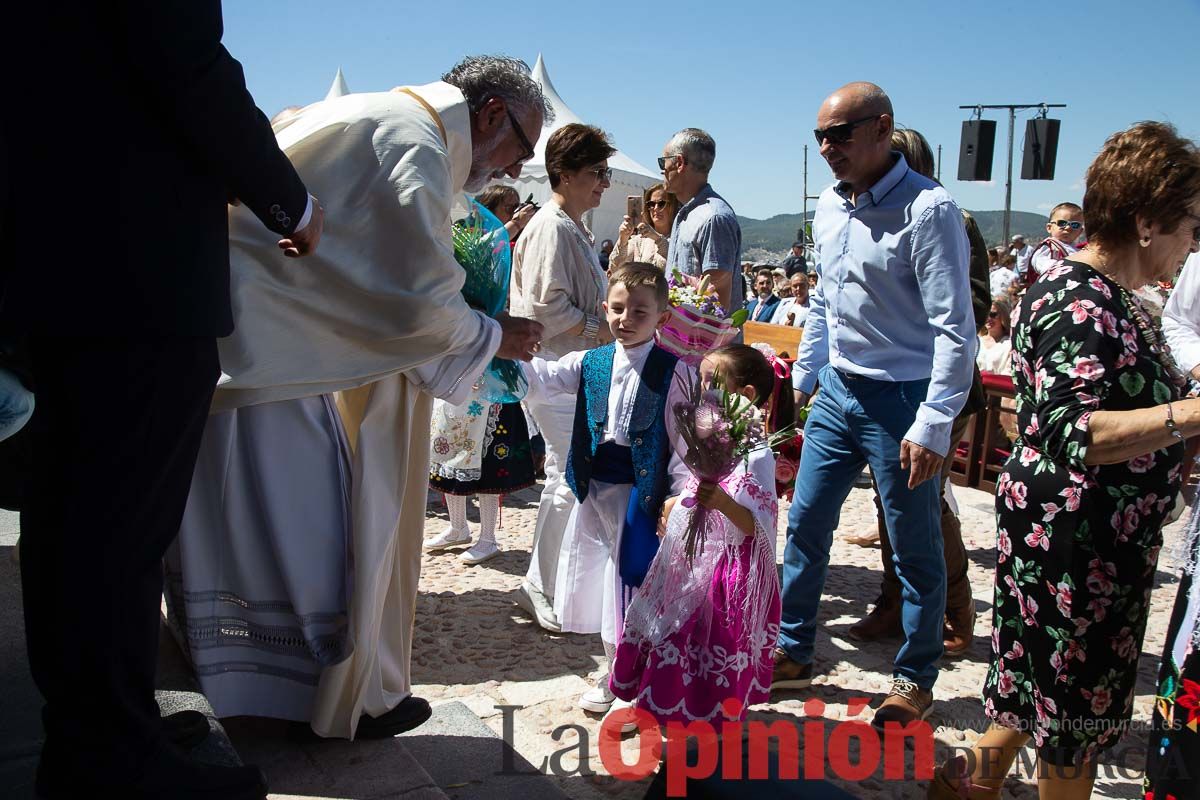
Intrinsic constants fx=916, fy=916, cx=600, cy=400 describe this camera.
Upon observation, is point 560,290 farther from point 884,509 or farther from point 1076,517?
point 1076,517

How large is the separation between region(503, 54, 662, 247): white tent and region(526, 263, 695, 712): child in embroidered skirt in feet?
38.6

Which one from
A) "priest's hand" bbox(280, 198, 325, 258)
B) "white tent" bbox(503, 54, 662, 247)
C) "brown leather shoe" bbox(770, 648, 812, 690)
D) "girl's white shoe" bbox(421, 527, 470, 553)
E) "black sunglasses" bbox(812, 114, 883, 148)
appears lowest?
"brown leather shoe" bbox(770, 648, 812, 690)

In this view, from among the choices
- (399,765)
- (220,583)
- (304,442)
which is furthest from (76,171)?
(399,765)

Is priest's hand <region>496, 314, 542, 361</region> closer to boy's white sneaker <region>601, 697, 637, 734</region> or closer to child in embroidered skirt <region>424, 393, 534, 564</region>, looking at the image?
boy's white sneaker <region>601, 697, 637, 734</region>

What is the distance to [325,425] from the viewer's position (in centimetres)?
265

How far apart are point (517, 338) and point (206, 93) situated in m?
1.29

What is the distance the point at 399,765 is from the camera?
2512mm

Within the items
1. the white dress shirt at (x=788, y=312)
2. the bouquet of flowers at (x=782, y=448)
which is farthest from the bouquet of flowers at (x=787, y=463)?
the white dress shirt at (x=788, y=312)

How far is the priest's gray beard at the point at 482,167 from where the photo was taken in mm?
2936

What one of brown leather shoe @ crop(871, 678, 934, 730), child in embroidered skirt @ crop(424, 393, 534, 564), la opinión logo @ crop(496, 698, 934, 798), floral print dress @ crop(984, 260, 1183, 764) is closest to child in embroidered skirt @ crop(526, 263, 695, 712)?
la opinión logo @ crop(496, 698, 934, 798)

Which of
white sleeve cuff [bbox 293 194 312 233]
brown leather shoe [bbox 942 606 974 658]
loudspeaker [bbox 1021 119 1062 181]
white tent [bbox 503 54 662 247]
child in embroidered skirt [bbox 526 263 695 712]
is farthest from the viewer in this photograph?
loudspeaker [bbox 1021 119 1062 181]

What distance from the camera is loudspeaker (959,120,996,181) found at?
23266 millimetres

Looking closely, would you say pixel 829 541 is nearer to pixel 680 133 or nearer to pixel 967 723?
pixel 967 723

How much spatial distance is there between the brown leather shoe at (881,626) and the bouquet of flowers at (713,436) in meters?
1.59
